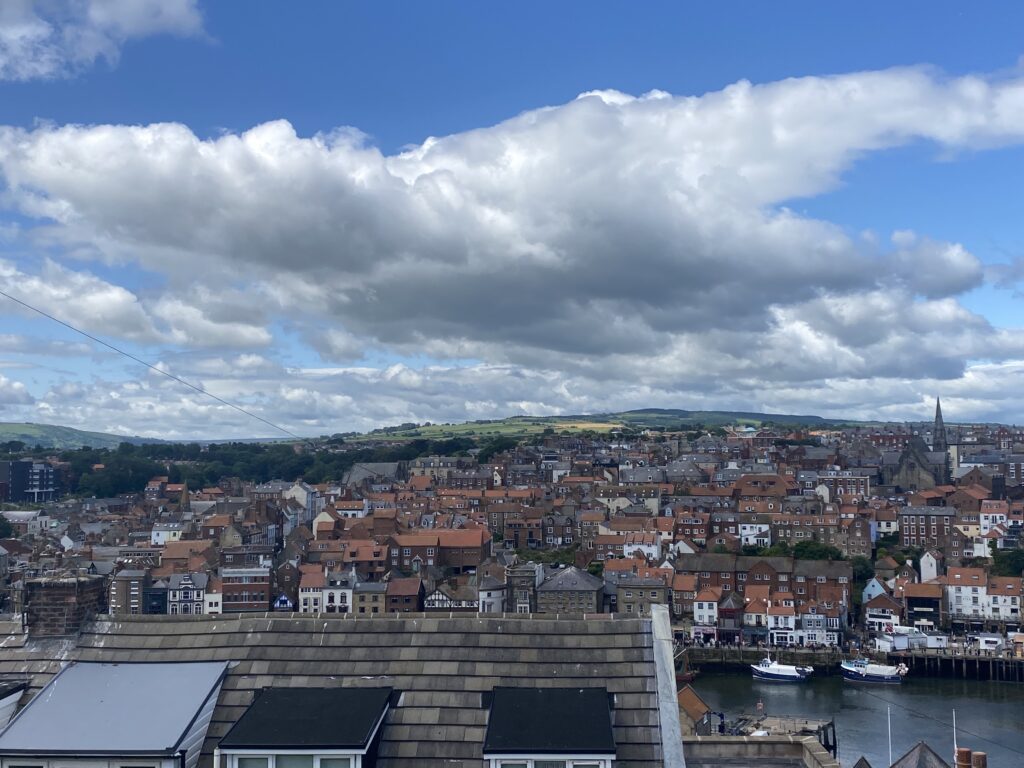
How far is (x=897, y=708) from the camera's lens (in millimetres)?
36156

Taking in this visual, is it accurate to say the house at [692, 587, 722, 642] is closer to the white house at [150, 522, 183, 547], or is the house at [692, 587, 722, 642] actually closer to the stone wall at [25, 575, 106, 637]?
the white house at [150, 522, 183, 547]

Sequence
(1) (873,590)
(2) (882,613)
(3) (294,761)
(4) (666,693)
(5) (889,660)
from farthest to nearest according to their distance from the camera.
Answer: (1) (873,590)
(2) (882,613)
(5) (889,660)
(4) (666,693)
(3) (294,761)

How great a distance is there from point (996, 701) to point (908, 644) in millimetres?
7694

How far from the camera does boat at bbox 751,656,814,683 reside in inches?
1650

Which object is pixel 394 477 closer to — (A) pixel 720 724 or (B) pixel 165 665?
(A) pixel 720 724

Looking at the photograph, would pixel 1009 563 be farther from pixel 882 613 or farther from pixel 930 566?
pixel 882 613

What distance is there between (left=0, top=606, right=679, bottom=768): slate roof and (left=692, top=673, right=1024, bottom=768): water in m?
25.5

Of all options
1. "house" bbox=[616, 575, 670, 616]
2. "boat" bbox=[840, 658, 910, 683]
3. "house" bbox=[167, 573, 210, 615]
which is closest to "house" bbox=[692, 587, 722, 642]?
"house" bbox=[616, 575, 670, 616]

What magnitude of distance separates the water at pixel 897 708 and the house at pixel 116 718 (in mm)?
26722

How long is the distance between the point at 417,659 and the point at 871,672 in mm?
40320

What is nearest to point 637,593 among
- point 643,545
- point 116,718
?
point 643,545

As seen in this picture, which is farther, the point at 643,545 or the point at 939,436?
the point at 939,436

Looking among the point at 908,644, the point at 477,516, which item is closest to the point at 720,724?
the point at 908,644

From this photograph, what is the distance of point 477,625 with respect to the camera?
21.5 feet
